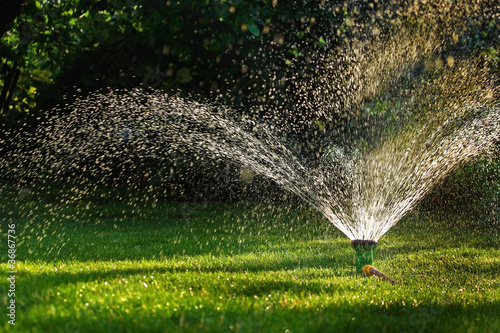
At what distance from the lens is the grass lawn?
289 centimetres

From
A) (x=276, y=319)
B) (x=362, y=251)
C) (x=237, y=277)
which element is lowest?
(x=276, y=319)

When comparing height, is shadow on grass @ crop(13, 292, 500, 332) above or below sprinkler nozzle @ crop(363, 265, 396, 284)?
below

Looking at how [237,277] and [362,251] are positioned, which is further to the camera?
[362,251]

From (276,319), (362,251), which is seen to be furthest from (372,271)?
(276,319)

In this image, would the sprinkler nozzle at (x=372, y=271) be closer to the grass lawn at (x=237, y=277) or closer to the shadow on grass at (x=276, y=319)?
the grass lawn at (x=237, y=277)

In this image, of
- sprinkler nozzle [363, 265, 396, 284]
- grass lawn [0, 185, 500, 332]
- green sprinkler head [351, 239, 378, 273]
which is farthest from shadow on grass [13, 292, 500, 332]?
green sprinkler head [351, 239, 378, 273]

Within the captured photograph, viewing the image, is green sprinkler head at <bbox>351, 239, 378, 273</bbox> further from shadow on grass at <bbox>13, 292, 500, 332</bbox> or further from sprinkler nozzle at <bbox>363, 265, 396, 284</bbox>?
shadow on grass at <bbox>13, 292, 500, 332</bbox>

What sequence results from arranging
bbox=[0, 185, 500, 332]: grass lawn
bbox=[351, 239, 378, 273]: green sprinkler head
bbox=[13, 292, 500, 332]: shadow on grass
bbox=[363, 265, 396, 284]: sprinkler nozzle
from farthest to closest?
bbox=[351, 239, 378, 273]: green sprinkler head, bbox=[363, 265, 396, 284]: sprinkler nozzle, bbox=[0, 185, 500, 332]: grass lawn, bbox=[13, 292, 500, 332]: shadow on grass

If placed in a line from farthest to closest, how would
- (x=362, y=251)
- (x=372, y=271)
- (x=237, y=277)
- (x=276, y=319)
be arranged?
1. (x=362, y=251)
2. (x=372, y=271)
3. (x=237, y=277)
4. (x=276, y=319)

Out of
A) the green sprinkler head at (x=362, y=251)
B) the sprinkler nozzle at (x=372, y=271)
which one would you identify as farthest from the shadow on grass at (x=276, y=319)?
the green sprinkler head at (x=362, y=251)

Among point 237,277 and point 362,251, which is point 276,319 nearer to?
point 237,277

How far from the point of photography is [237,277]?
4289 millimetres

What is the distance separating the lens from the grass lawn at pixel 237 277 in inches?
114

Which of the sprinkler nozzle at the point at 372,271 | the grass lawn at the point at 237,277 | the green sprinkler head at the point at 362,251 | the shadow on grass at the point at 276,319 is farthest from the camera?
the green sprinkler head at the point at 362,251
